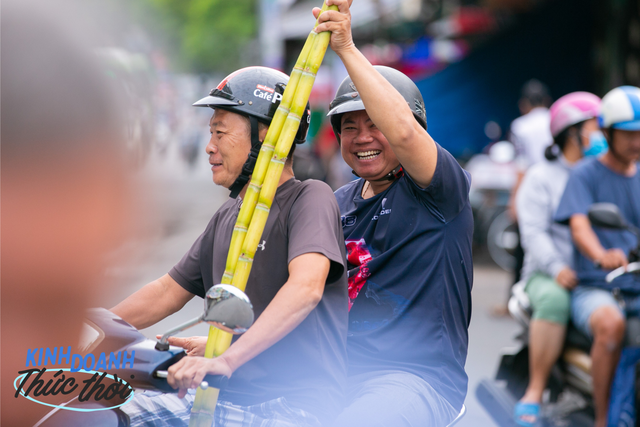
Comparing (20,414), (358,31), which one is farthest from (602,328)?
(358,31)

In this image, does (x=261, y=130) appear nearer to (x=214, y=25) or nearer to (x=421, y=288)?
Result: (x=421, y=288)

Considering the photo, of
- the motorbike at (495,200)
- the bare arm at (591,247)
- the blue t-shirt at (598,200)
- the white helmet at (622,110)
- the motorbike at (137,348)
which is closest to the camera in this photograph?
the motorbike at (137,348)

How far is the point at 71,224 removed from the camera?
1.14 meters

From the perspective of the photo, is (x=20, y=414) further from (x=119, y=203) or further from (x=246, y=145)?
(x=246, y=145)

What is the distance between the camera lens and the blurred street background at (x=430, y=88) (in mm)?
1208

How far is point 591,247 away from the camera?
416cm

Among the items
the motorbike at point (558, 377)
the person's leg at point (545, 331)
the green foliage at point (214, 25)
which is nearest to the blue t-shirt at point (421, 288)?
the motorbike at point (558, 377)

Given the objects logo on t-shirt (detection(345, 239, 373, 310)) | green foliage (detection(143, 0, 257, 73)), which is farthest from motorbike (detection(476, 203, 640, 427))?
green foliage (detection(143, 0, 257, 73))

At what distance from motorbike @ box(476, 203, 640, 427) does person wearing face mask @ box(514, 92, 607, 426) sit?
0.08m

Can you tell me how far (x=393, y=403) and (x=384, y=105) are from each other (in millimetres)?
974

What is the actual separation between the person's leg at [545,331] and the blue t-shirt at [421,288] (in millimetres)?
2008

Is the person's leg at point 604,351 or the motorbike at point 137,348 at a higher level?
the motorbike at point 137,348

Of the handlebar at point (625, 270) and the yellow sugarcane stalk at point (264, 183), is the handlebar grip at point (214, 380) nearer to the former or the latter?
the yellow sugarcane stalk at point (264, 183)
